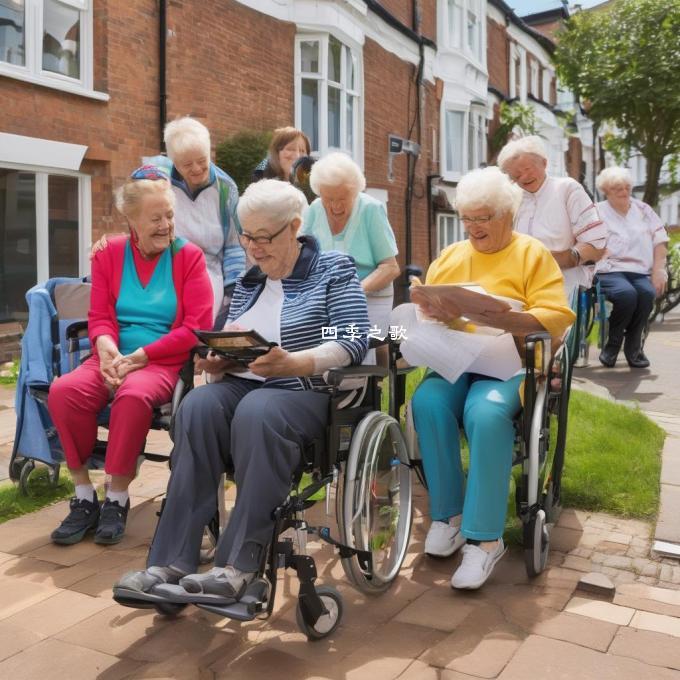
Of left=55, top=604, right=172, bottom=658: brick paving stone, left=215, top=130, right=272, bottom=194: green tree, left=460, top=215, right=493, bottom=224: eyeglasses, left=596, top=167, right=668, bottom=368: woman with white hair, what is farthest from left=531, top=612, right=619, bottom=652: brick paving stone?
left=215, top=130, right=272, bottom=194: green tree

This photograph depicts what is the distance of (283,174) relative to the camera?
4.97 meters

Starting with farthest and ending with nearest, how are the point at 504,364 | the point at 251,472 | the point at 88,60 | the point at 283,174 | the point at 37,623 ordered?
1. the point at 88,60
2. the point at 283,174
3. the point at 504,364
4. the point at 37,623
5. the point at 251,472

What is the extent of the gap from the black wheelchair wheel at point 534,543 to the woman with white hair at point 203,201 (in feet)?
6.15

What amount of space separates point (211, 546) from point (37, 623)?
2.35 feet

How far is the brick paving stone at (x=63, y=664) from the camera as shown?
2396 millimetres

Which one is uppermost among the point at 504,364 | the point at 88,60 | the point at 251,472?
the point at 88,60

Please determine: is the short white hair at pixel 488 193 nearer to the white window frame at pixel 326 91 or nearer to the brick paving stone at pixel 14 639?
the brick paving stone at pixel 14 639

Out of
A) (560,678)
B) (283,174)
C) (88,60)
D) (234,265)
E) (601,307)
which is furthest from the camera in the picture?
(88,60)

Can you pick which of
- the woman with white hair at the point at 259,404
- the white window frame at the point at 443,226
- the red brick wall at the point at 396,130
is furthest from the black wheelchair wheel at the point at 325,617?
the white window frame at the point at 443,226

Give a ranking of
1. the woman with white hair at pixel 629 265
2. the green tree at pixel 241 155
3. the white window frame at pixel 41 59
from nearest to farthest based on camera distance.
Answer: the woman with white hair at pixel 629 265
the white window frame at pixel 41 59
the green tree at pixel 241 155

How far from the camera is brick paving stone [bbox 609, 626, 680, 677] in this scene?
2.46 metres

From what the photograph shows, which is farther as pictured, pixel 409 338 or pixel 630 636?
pixel 409 338

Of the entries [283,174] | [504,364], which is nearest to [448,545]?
[504,364]

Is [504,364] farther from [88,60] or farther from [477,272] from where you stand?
[88,60]
